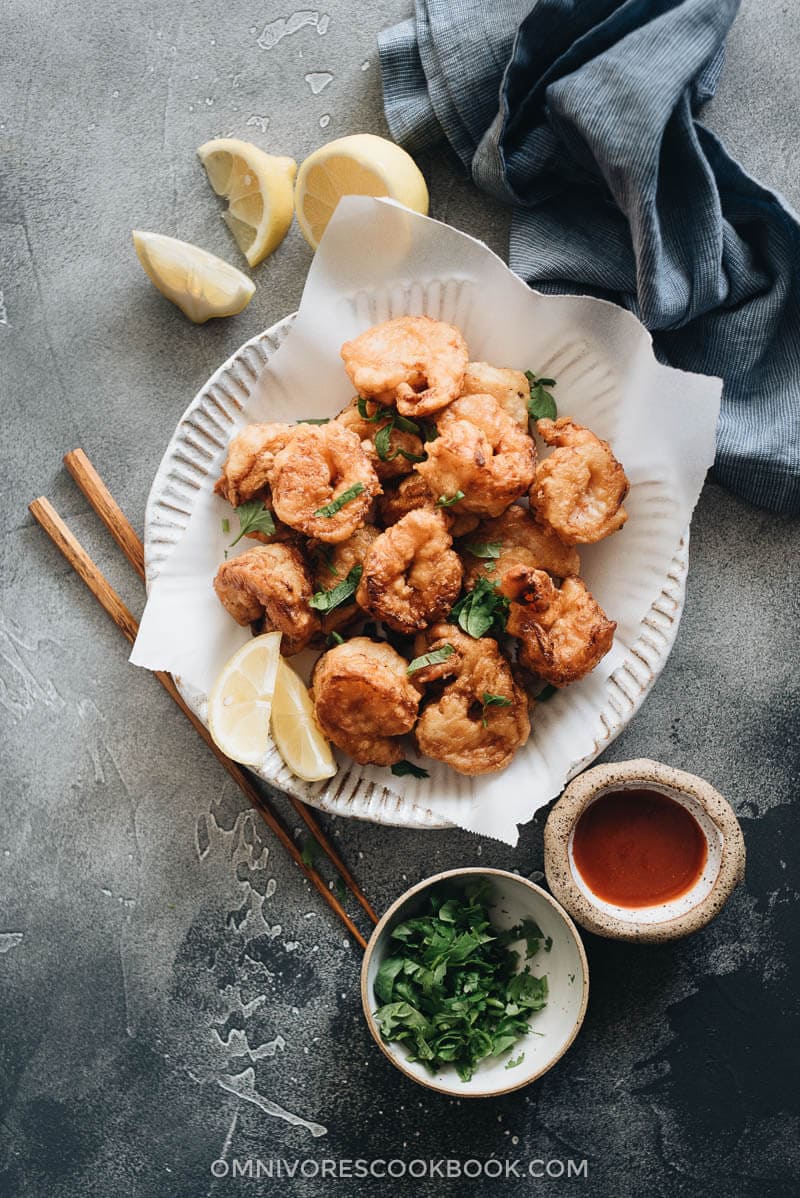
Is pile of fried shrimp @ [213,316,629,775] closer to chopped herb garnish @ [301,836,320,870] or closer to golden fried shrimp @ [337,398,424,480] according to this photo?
golden fried shrimp @ [337,398,424,480]

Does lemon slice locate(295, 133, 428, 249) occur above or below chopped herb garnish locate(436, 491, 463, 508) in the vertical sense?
above

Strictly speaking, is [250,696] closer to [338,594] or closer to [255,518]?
[338,594]

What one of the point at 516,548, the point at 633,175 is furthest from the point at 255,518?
the point at 633,175

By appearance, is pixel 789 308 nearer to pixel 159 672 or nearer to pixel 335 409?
pixel 335 409

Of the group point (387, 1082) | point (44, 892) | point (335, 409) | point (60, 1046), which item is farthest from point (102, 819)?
point (335, 409)

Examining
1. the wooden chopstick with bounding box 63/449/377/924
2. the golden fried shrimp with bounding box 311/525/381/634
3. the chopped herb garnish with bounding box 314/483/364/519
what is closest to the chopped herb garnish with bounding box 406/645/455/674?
the golden fried shrimp with bounding box 311/525/381/634
